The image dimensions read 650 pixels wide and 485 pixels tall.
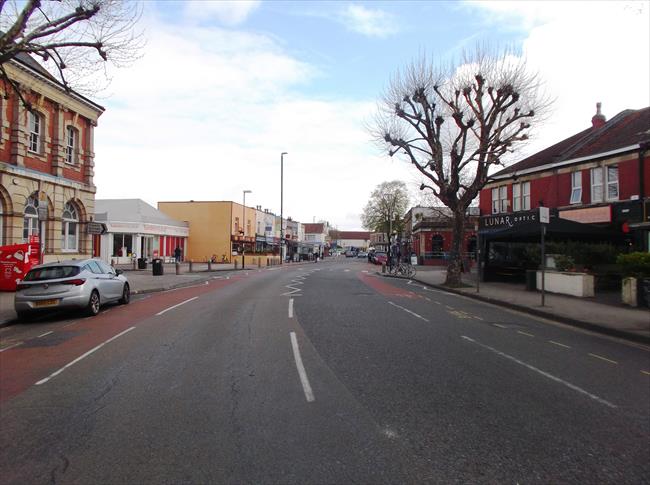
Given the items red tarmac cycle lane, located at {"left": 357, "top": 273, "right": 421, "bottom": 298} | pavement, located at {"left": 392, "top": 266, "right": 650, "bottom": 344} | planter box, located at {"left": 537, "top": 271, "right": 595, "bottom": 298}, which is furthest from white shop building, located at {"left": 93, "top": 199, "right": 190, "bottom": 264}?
planter box, located at {"left": 537, "top": 271, "right": 595, "bottom": 298}

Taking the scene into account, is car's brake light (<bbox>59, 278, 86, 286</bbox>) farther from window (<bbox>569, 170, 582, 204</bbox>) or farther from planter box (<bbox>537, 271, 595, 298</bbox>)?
window (<bbox>569, 170, 582, 204</bbox>)

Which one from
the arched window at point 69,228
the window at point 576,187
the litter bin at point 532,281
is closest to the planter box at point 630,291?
the litter bin at point 532,281

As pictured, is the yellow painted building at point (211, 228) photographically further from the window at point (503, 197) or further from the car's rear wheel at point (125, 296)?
the car's rear wheel at point (125, 296)

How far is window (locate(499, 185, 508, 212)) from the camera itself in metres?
34.0

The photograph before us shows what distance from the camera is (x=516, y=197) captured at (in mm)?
32844

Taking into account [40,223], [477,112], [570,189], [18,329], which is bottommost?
[18,329]

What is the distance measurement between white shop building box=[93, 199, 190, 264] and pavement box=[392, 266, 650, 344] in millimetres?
28308

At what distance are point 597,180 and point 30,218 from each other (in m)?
28.5

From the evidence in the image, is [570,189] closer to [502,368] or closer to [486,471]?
[502,368]

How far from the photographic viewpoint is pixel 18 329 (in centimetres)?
1127

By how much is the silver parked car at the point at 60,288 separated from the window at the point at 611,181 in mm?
24064

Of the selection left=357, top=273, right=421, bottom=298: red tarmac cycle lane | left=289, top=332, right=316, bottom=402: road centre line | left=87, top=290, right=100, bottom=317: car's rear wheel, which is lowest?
left=357, top=273, right=421, bottom=298: red tarmac cycle lane

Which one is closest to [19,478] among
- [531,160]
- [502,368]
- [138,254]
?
[502,368]

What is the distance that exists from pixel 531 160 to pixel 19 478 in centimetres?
3448
